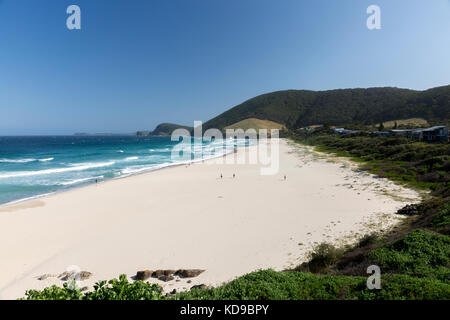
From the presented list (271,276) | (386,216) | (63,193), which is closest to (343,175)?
(386,216)

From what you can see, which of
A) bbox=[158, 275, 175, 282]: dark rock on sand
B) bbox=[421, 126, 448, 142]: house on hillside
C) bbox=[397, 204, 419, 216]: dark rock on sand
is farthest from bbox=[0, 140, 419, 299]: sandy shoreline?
bbox=[421, 126, 448, 142]: house on hillside

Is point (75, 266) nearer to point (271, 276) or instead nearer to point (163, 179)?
point (271, 276)

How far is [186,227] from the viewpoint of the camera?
10.9 metres

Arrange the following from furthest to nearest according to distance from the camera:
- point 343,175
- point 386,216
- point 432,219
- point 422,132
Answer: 1. point 422,132
2. point 343,175
3. point 386,216
4. point 432,219

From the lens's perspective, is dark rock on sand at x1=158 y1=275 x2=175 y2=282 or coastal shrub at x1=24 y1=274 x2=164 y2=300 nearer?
coastal shrub at x1=24 y1=274 x2=164 y2=300

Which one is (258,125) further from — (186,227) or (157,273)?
(157,273)

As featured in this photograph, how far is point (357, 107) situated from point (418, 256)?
15639 centimetres

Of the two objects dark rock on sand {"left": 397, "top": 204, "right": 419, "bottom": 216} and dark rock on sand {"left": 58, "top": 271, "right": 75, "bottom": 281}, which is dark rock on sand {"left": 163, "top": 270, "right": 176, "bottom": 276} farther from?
dark rock on sand {"left": 397, "top": 204, "right": 419, "bottom": 216}

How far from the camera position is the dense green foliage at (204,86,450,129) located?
88.2 meters

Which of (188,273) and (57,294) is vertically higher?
(57,294)

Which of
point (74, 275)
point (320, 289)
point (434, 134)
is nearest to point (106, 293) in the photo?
point (320, 289)

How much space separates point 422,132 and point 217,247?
49.5m

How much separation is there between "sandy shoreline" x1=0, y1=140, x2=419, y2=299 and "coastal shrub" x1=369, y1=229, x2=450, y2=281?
8.84ft
